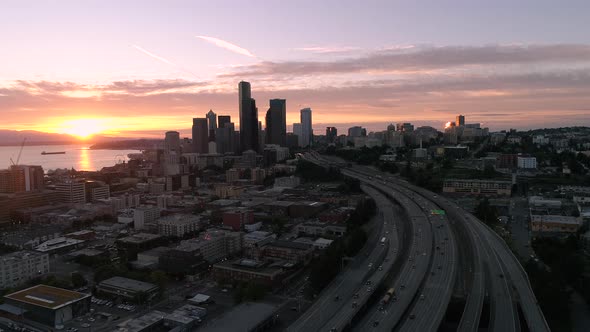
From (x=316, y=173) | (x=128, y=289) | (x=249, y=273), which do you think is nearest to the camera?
(x=128, y=289)

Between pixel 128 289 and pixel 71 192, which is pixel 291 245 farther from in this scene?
pixel 71 192

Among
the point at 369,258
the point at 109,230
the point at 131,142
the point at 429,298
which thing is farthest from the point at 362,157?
the point at 131,142

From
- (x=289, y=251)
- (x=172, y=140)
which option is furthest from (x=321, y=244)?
(x=172, y=140)

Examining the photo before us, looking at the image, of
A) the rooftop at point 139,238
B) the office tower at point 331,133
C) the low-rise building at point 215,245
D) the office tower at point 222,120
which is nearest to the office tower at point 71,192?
the rooftop at point 139,238

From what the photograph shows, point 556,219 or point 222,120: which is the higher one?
point 222,120

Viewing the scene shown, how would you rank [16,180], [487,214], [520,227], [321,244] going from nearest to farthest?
[321,244] → [520,227] → [487,214] → [16,180]

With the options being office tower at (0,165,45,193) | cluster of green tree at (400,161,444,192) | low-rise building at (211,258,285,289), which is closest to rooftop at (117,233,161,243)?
low-rise building at (211,258,285,289)
